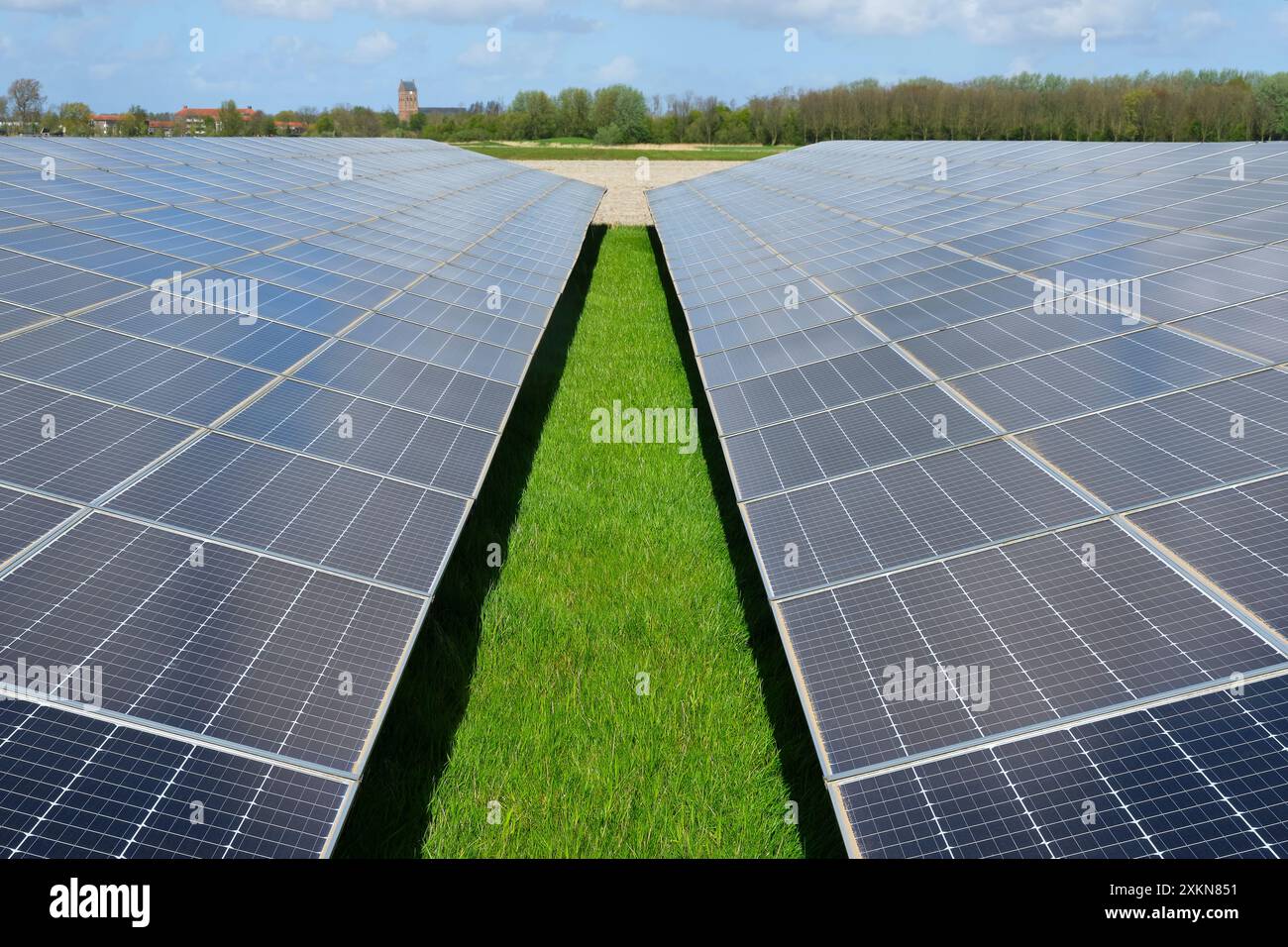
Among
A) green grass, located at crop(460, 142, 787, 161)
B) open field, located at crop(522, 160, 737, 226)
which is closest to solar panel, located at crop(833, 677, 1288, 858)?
open field, located at crop(522, 160, 737, 226)

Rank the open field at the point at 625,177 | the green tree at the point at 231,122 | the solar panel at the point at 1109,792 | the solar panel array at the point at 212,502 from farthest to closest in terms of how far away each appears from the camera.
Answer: the green tree at the point at 231,122 → the open field at the point at 625,177 → the solar panel array at the point at 212,502 → the solar panel at the point at 1109,792

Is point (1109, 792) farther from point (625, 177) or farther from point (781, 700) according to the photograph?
point (625, 177)

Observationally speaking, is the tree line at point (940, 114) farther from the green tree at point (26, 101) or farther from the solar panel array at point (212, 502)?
the solar panel array at point (212, 502)

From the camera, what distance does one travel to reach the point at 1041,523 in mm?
8562

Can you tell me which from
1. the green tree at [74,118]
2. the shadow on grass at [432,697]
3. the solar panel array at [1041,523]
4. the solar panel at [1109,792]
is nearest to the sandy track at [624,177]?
the solar panel array at [1041,523]

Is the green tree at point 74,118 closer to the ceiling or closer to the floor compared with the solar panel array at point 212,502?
closer to the ceiling

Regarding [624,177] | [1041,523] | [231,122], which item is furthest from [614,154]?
[1041,523]

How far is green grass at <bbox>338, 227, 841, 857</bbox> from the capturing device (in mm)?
7844

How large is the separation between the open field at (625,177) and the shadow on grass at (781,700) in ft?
132

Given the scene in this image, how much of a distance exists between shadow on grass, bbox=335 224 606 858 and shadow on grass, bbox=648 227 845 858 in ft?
12.0

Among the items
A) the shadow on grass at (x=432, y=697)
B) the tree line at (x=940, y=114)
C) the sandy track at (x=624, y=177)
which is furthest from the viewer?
the tree line at (x=940, y=114)

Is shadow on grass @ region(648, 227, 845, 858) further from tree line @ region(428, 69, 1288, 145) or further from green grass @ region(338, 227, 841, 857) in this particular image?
tree line @ region(428, 69, 1288, 145)

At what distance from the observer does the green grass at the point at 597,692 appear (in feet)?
25.7

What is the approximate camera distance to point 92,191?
20.4m
